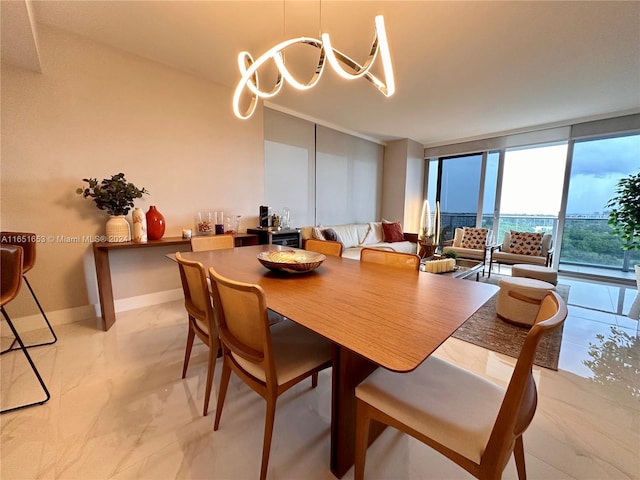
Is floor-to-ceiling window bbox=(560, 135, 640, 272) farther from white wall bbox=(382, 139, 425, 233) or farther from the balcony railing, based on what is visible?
white wall bbox=(382, 139, 425, 233)

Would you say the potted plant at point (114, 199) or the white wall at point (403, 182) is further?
the white wall at point (403, 182)

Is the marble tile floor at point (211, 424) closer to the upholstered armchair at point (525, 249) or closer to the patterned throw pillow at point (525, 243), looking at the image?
the upholstered armchair at point (525, 249)

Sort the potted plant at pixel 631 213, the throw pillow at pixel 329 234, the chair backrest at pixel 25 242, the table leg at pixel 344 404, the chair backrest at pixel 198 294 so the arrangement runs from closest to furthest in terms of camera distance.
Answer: the table leg at pixel 344 404 → the chair backrest at pixel 198 294 → the chair backrest at pixel 25 242 → the potted plant at pixel 631 213 → the throw pillow at pixel 329 234

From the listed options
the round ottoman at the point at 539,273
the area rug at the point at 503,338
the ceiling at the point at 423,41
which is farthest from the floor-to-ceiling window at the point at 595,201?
the area rug at the point at 503,338

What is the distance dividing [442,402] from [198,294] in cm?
121

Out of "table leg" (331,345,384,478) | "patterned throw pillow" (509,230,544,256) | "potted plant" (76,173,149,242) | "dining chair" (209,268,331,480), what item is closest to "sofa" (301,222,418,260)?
"patterned throw pillow" (509,230,544,256)

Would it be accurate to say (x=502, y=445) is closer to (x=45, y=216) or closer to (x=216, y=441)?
(x=216, y=441)

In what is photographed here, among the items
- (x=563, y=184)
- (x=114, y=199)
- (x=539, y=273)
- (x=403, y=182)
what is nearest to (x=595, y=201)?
(x=563, y=184)

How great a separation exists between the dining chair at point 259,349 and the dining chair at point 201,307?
15 centimetres

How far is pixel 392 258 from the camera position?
1692 millimetres

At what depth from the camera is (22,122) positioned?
6.91 ft

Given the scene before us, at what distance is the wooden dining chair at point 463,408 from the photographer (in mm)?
669

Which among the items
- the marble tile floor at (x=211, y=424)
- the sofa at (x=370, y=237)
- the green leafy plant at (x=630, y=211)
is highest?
the green leafy plant at (x=630, y=211)

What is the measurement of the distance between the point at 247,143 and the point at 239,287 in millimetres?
2987
